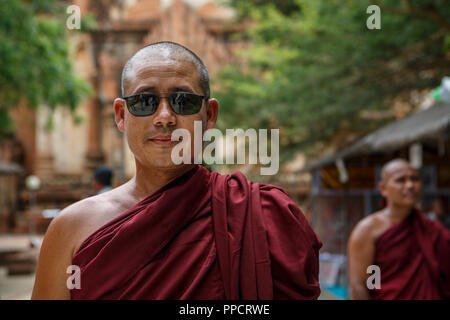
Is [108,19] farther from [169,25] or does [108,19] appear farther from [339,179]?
[339,179]

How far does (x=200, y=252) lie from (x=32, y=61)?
8.77 m

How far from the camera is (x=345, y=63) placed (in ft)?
34.0

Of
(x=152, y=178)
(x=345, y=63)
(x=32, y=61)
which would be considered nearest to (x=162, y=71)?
(x=152, y=178)

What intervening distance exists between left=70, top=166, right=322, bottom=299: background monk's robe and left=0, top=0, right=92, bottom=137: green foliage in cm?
761

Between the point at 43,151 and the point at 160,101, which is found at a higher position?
the point at 43,151

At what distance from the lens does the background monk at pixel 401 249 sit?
4.08 m

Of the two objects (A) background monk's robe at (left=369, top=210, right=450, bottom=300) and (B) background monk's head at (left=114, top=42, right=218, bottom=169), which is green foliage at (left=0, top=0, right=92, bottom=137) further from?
(B) background monk's head at (left=114, top=42, right=218, bottom=169)

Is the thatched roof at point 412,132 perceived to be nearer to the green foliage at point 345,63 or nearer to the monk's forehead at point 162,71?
the green foliage at point 345,63

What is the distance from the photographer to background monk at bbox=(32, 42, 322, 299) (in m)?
1.74

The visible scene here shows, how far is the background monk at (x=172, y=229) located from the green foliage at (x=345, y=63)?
5834 millimetres

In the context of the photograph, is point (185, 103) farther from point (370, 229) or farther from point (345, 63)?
point (345, 63)

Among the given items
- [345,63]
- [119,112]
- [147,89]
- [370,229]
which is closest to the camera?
[147,89]

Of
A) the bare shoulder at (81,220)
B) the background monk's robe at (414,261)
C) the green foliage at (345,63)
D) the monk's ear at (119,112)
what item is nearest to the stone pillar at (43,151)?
the green foliage at (345,63)

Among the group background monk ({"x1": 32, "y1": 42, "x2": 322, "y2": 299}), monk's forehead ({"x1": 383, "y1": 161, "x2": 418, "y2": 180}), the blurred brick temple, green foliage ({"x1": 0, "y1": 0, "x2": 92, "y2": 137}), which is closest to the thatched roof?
monk's forehead ({"x1": 383, "y1": 161, "x2": 418, "y2": 180})
